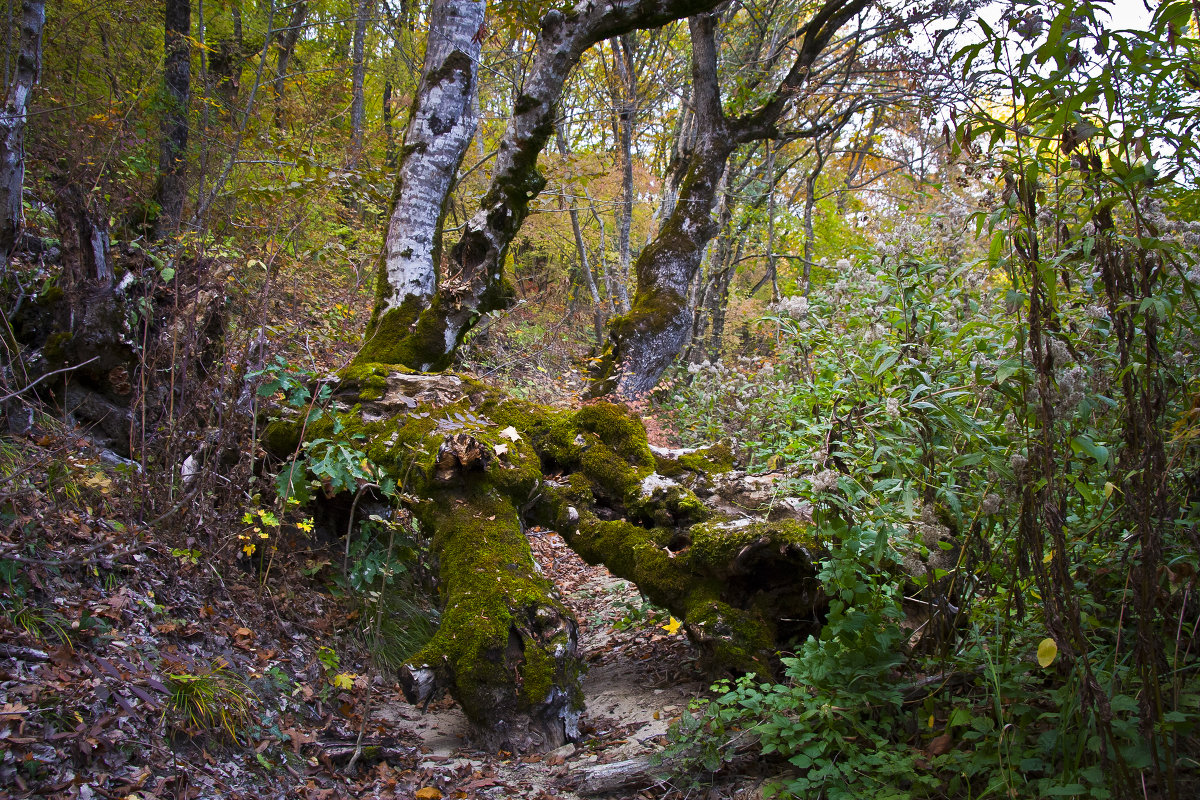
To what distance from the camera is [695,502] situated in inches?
148

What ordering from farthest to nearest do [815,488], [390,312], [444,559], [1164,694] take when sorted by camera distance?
[390,312] → [444,559] → [815,488] → [1164,694]

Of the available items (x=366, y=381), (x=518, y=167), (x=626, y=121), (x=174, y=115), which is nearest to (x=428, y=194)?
(x=518, y=167)

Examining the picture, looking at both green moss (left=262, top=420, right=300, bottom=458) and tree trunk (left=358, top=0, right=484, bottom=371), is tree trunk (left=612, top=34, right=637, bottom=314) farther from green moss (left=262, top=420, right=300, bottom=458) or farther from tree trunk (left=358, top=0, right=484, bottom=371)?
green moss (left=262, top=420, right=300, bottom=458)

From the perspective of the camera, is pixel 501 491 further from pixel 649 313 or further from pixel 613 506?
pixel 649 313

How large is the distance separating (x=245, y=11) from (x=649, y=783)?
41.3 ft

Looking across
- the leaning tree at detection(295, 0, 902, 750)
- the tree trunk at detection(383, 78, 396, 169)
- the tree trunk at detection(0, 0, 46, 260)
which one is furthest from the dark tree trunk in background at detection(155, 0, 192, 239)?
the tree trunk at detection(383, 78, 396, 169)

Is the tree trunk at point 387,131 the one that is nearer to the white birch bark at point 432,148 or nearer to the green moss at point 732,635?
the white birch bark at point 432,148

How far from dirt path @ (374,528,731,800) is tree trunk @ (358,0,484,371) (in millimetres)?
2786

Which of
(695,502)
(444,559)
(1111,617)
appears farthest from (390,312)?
(1111,617)

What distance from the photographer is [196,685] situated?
248 centimetres

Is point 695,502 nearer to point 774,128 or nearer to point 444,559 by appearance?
point 444,559

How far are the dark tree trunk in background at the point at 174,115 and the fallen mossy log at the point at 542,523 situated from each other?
4938 mm

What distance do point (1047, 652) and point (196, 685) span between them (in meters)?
2.88

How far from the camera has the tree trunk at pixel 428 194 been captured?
576 cm
